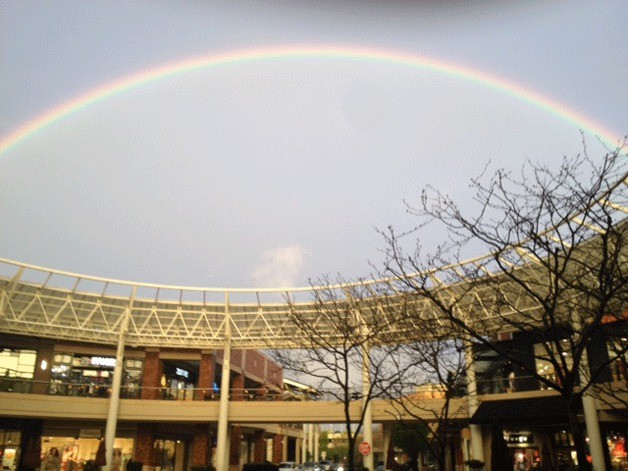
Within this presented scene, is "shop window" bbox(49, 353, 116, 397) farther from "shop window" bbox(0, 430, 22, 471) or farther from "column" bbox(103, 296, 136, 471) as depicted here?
"shop window" bbox(0, 430, 22, 471)

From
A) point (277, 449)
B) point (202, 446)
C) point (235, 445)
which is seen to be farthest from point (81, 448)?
point (277, 449)

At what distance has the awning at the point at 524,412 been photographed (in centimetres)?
2373

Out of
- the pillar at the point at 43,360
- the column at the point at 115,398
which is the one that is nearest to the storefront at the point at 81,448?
the pillar at the point at 43,360

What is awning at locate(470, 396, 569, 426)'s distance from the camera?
77.8ft

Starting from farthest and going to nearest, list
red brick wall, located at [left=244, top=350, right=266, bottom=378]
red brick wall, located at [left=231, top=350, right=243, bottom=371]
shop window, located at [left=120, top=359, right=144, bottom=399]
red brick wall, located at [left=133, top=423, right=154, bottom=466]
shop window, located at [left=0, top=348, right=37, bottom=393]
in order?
red brick wall, located at [left=244, top=350, right=266, bottom=378] → red brick wall, located at [left=231, top=350, right=243, bottom=371] → shop window, located at [left=120, top=359, right=144, bottom=399] → red brick wall, located at [left=133, top=423, right=154, bottom=466] → shop window, located at [left=0, top=348, right=37, bottom=393]

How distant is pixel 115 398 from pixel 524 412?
2212 cm

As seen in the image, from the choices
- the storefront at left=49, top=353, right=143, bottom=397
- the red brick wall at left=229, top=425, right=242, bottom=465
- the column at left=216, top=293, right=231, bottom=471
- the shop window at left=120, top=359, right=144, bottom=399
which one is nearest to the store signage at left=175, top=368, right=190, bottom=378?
the shop window at left=120, top=359, right=144, bottom=399

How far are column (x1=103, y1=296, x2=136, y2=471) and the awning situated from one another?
→ 1960 cm

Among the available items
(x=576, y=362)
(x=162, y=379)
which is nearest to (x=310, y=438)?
(x=162, y=379)

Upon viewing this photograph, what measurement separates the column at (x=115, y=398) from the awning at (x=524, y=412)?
19601 millimetres

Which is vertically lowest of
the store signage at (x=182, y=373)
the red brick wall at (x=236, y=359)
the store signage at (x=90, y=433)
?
the store signage at (x=90, y=433)

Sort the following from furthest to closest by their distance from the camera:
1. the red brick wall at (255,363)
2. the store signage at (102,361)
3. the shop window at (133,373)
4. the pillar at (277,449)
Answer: the pillar at (277,449) → the red brick wall at (255,363) → the store signage at (102,361) → the shop window at (133,373)

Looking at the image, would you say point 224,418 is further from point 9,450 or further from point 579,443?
point 579,443

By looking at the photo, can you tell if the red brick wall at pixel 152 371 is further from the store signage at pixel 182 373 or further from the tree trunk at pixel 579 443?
the tree trunk at pixel 579 443
